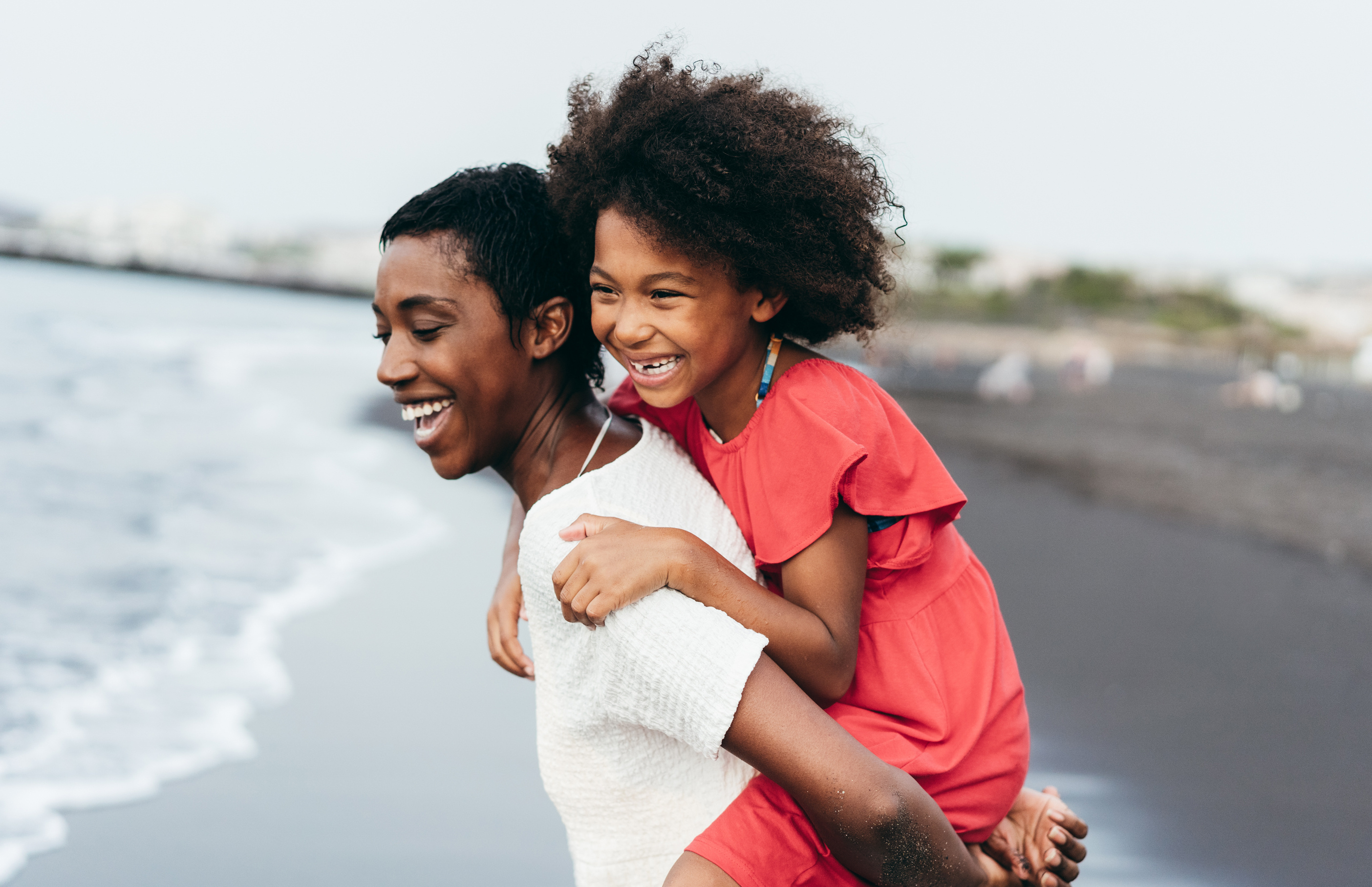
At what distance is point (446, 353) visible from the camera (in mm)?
1858

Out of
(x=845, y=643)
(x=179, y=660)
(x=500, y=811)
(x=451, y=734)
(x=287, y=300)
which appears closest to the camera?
(x=845, y=643)

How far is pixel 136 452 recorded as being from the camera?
455 inches

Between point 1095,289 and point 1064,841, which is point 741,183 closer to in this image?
point 1064,841

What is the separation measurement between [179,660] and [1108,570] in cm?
695

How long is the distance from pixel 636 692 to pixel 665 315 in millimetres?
725

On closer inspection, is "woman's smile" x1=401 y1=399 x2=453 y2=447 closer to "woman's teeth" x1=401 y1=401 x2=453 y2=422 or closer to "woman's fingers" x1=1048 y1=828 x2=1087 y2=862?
"woman's teeth" x1=401 y1=401 x2=453 y2=422

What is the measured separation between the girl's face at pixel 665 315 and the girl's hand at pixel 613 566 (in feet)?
1.44

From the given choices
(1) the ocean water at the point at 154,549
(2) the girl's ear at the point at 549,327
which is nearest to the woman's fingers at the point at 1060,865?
(2) the girl's ear at the point at 549,327

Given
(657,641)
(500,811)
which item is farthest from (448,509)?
(657,641)

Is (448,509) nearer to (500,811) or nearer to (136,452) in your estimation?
(136,452)

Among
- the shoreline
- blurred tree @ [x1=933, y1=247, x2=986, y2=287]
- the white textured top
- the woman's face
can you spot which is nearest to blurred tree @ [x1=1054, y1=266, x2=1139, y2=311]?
blurred tree @ [x1=933, y1=247, x2=986, y2=287]

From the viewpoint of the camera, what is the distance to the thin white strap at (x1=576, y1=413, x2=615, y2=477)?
5.84ft

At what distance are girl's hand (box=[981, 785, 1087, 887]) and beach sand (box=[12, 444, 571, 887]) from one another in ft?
7.85

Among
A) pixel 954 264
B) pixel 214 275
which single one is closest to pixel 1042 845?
pixel 214 275
